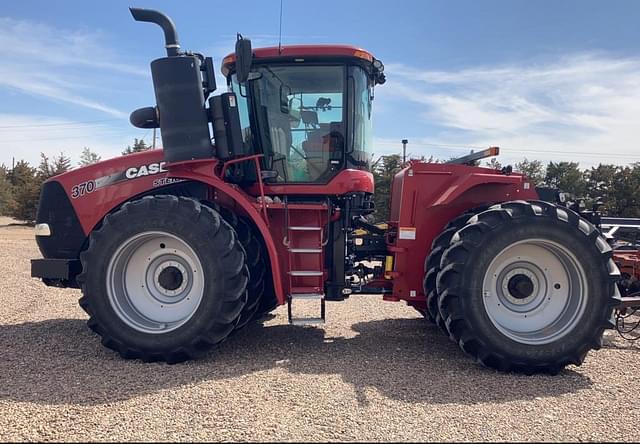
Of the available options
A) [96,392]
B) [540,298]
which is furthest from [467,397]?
[96,392]

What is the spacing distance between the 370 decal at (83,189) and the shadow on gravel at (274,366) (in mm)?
1557

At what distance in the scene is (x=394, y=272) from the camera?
5.39 metres

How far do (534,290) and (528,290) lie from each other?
123mm

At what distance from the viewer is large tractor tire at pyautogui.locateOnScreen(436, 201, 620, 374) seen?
15.1ft

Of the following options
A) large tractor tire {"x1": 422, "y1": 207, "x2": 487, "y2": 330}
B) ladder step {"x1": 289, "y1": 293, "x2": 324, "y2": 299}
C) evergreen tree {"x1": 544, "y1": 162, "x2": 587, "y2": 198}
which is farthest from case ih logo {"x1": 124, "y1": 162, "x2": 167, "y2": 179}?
evergreen tree {"x1": 544, "y1": 162, "x2": 587, "y2": 198}

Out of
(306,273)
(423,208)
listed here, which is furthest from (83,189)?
(423,208)

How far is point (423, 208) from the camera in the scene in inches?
212

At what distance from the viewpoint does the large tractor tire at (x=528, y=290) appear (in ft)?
15.1

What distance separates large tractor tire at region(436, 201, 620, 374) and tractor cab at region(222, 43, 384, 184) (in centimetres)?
163

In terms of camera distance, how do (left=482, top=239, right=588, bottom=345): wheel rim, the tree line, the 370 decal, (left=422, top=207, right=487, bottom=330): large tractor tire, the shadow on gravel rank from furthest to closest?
the tree line
the 370 decal
(left=422, top=207, right=487, bottom=330): large tractor tire
(left=482, top=239, right=588, bottom=345): wheel rim
the shadow on gravel

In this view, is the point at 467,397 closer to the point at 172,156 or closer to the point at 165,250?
the point at 165,250

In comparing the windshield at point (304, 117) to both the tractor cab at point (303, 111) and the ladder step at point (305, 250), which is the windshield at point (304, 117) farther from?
the ladder step at point (305, 250)

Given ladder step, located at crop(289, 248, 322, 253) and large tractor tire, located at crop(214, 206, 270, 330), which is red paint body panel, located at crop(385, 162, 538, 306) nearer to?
ladder step, located at crop(289, 248, 322, 253)

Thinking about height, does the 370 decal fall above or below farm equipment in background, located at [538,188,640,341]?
above
